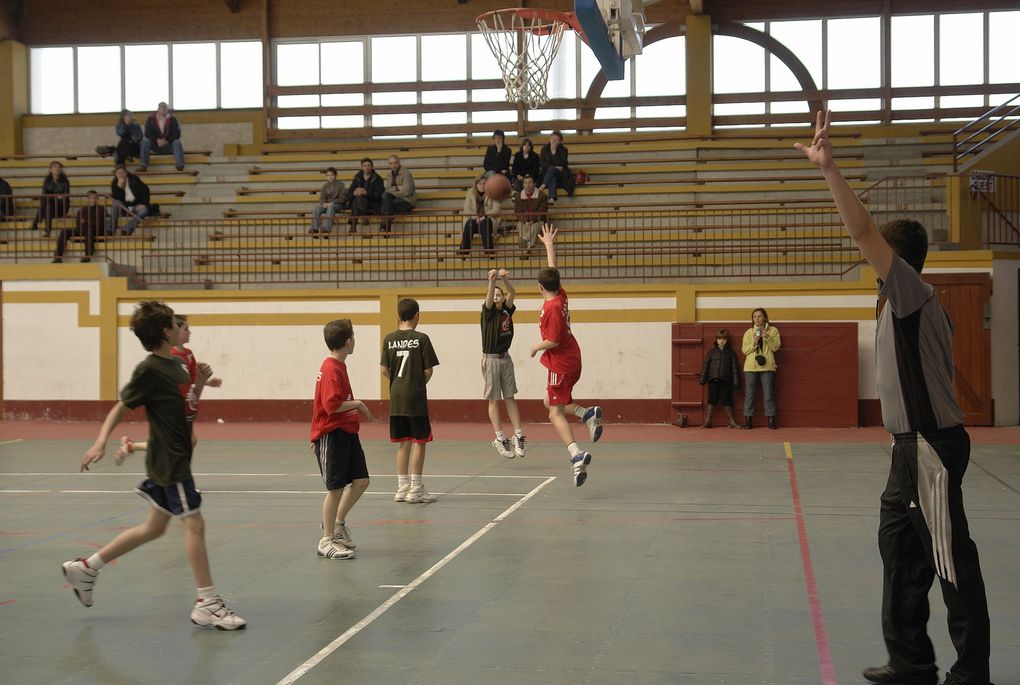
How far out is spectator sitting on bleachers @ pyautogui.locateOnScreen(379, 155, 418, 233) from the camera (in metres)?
23.8

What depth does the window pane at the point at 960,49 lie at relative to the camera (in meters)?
28.1

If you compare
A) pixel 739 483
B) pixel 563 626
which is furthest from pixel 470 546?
pixel 739 483

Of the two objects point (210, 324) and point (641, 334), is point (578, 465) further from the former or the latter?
point (210, 324)

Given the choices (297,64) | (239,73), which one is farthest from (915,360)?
(239,73)

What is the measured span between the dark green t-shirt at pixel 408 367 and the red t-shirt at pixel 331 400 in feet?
7.10

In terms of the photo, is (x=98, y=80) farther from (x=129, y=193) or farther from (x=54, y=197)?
(x=54, y=197)

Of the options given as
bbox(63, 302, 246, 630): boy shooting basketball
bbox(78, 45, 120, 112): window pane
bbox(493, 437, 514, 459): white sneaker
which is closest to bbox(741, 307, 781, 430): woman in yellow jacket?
bbox(493, 437, 514, 459): white sneaker

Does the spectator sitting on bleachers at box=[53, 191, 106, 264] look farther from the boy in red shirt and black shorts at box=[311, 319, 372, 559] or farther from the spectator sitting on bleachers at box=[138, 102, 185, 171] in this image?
the boy in red shirt and black shorts at box=[311, 319, 372, 559]

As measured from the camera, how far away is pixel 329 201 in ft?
78.4

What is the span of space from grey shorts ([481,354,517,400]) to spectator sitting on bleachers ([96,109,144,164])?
17152 millimetres

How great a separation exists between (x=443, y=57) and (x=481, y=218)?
33.5ft

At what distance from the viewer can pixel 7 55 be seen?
1201 inches

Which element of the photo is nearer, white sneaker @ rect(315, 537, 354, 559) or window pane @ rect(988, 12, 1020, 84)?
white sneaker @ rect(315, 537, 354, 559)

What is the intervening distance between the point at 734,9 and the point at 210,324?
15794 millimetres
